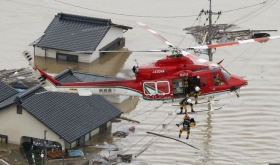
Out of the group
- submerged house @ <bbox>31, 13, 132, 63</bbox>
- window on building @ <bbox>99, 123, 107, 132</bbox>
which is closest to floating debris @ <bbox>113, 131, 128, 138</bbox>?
window on building @ <bbox>99, 123, 107, 132</bbox>

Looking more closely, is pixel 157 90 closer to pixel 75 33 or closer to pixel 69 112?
pixel 69 112

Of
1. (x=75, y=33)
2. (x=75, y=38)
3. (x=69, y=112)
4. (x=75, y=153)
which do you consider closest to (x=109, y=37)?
(x=75, y=33)

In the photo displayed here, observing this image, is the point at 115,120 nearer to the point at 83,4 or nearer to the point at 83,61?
the point at 83,61

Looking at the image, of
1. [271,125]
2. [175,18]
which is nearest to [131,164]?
[271,125]

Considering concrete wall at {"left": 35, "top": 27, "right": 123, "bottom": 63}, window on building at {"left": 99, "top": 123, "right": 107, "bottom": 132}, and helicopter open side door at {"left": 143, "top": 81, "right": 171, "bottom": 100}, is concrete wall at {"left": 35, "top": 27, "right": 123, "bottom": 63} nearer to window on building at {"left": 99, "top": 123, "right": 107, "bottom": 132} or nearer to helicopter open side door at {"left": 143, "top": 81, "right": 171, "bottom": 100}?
window on building at {"left": 99, "top": 123, "right": 107, "bottom": 132}

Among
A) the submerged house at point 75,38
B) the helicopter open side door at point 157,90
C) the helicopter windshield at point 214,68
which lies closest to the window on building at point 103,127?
the helicopter open side door at point 157,90

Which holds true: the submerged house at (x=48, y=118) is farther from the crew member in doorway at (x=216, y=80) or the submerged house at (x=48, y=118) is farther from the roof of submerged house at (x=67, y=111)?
the crew member in doorway at (x=216, y=80)
